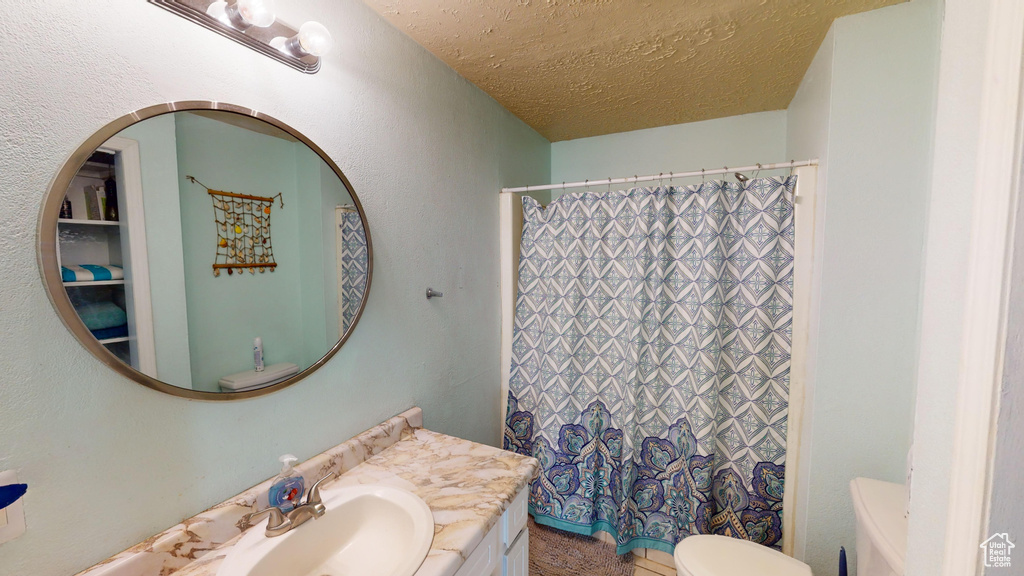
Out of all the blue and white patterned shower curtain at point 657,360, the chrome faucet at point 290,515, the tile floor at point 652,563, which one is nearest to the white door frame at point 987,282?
the chrome faucet at point 290,515

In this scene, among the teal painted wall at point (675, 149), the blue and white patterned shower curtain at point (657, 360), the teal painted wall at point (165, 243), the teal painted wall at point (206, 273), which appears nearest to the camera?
the teal painted wall at point (206, 273)

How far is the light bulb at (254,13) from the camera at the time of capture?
79 cm

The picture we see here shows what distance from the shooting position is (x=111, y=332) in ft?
2.29

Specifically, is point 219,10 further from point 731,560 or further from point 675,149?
point 675,149

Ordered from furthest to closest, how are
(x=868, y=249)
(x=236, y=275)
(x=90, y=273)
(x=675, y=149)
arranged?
(x=675, y=149), (x=868, y=249), (x=236, y=275), (x=90, y=273)

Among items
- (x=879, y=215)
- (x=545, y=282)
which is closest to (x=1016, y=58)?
(x=879, y=215)

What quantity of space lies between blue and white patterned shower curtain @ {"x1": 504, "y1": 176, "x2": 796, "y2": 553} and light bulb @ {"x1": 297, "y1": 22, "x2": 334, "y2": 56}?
1.25 meters

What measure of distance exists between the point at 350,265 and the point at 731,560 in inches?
63.3

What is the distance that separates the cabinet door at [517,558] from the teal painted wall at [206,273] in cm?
56

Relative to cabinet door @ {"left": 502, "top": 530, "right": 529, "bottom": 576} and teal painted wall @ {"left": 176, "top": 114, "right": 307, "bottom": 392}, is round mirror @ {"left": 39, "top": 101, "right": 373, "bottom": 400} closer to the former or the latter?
teal painted wall @ {"left": 176, "top": 114, "right": 307, "bottom": 392}

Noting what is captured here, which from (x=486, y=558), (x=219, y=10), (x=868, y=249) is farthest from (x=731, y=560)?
(x=219, y=10)

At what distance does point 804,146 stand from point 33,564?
253 cm

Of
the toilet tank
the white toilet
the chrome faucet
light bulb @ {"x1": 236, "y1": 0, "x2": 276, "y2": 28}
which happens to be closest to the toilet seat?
the white toilet

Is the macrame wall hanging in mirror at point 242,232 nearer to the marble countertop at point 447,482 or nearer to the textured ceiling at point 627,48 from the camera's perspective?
the marble countertop at point 447,482
